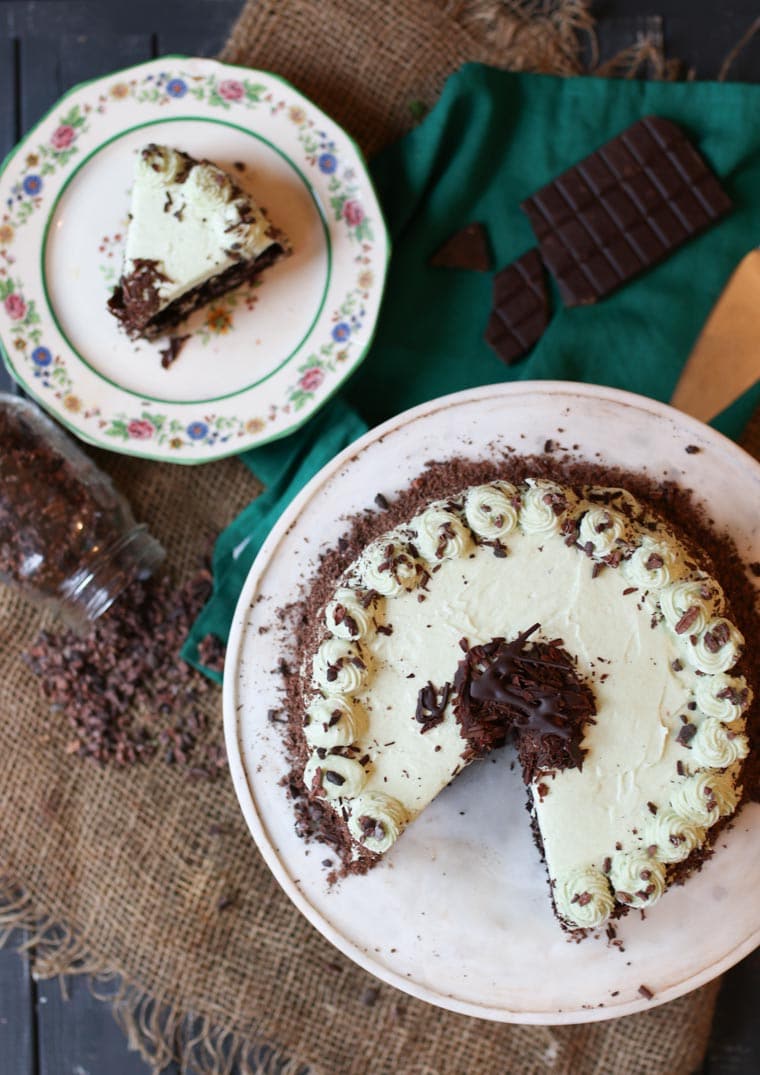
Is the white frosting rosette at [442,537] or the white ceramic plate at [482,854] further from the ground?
the white frosting rosette at [442,537]

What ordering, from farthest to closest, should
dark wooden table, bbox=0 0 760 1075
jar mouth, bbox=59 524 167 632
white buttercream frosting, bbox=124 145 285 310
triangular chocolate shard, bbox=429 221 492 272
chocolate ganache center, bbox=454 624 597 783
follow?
1. dark wooden table, bbox=0 0 760 1075
2. triangular chocolate shard, bbox=429 221 492 272
3. jar mouth, bbox=59 524 167 632
4. white buttercream frosting, bbox=124 145 285 310
5. chocolate ganache center, bbox=454 624 597 783

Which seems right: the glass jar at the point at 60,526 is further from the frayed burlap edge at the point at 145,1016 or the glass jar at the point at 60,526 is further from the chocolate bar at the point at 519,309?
the chocolate bar at the point at 519,309

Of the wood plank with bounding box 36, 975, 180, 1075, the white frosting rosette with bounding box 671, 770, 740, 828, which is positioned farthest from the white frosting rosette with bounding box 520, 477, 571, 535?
the wood plank with bounding box 36, 975, 180, 1075

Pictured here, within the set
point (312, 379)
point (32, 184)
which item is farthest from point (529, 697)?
point (32, 184)

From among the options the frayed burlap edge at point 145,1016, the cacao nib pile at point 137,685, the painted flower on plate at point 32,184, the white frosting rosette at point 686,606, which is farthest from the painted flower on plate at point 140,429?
the white frosting rosette at point 686,606

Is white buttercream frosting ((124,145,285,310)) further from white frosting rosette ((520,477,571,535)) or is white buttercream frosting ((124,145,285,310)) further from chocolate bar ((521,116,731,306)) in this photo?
white frosting rosette ((520,477,571,535))

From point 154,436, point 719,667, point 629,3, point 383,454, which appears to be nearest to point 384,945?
point 719,667
